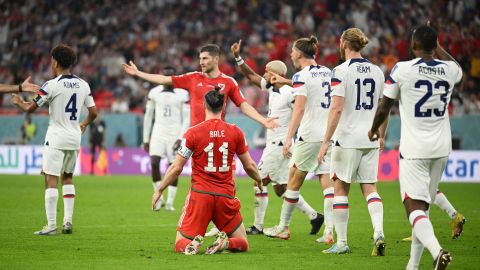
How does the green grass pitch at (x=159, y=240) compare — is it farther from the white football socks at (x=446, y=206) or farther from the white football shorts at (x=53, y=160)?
the white football shorts at (x=53, y=160)

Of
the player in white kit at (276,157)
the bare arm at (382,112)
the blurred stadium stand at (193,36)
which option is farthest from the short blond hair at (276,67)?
the blurred stadium stand at (193,36)

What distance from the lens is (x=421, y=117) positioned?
8.66 m

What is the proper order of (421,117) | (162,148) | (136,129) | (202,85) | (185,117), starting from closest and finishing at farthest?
(421,117), (202,85), (185,117), (162,148), (136,129)

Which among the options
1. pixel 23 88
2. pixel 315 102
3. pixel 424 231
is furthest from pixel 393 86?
pixel 23 88

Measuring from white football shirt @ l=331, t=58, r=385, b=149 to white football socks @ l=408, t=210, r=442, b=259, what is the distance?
206 centimetres

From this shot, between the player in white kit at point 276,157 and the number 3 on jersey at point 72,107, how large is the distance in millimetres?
2544

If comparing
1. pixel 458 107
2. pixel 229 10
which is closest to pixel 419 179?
pixel 458 107

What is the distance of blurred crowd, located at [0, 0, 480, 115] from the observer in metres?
29.7

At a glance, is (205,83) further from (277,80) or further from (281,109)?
(281,109)

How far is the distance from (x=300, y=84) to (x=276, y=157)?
79.5 inches

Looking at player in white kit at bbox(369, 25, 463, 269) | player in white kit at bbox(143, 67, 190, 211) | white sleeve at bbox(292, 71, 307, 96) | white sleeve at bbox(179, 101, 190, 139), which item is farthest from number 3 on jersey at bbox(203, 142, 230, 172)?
player in white kit at bbox(143, 67, 190, 211)

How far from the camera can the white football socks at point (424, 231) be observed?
26.9ft

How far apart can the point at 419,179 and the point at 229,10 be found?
93.2 feet

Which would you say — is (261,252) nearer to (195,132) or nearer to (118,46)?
(195,132)
